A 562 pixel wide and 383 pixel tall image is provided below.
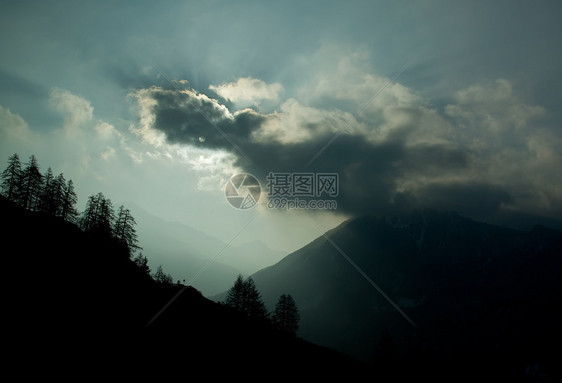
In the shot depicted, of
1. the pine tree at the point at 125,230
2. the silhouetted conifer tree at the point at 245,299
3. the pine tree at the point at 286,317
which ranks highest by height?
the pine tree at the point at 125,230

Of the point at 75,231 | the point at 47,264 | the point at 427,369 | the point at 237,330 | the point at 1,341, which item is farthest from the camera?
the point at 427,369

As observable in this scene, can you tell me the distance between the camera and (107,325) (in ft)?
55.6

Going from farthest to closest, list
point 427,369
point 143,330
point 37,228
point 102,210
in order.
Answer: point 102,210 < point 427,369 < point 37,228 < point 143,330

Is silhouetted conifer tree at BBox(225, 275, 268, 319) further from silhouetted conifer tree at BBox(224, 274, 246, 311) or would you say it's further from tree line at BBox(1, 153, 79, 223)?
tree line at BBox(1, 153, 79, 223)

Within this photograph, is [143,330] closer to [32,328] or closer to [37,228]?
[32,328]

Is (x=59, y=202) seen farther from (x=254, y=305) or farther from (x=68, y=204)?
(x=254, y=305)

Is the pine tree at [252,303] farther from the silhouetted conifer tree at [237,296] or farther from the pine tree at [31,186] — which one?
the pine tree at [31,186]

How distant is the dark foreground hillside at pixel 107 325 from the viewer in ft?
43.1

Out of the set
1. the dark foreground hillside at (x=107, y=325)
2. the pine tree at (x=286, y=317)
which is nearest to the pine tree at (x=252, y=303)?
the pine tree at (x=286, y=317)

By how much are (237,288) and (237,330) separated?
1047 inches

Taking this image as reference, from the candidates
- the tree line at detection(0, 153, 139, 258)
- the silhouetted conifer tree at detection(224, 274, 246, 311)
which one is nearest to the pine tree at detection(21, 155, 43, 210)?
the tree line at detection(0, 153, 139, 258)

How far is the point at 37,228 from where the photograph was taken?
27203 millimetres

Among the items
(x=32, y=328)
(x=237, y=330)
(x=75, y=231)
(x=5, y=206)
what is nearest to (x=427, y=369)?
(x=237, y=330)

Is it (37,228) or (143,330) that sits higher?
(37,228)
